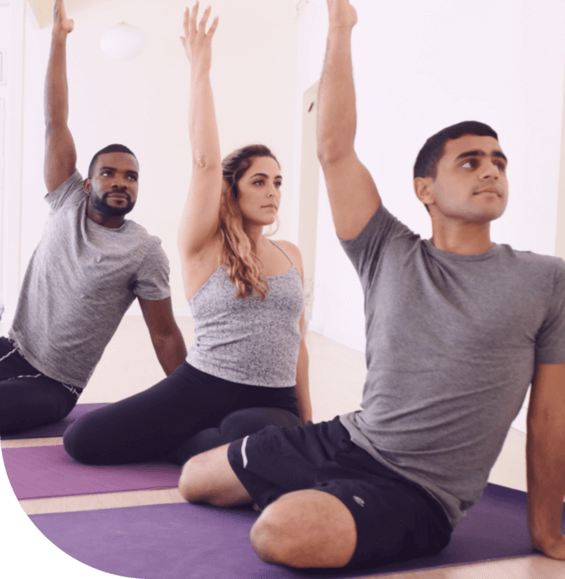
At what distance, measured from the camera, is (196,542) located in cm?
125

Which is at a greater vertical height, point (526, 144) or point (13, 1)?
point (13, 1)

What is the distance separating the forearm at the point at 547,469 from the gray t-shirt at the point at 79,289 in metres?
1.34

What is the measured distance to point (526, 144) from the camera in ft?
8.06

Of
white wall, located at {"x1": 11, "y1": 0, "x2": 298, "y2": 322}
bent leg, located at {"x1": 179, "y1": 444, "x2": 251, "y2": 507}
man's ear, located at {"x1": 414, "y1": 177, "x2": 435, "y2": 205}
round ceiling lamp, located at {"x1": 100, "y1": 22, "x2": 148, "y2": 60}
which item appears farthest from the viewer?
white wall, located at {"x1": 11, "y1": 0, "x2": 298, "y2": 322}

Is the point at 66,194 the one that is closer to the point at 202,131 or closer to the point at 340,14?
the point at 202,131

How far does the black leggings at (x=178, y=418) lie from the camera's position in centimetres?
166

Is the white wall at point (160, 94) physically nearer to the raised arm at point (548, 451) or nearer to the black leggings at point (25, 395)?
the black leggings at point (25, 395)

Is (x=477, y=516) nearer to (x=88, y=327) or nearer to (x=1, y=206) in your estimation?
(x=88, y=327)

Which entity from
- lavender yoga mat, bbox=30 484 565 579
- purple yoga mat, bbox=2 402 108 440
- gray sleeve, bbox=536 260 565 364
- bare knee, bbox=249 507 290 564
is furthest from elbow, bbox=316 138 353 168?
purple yoga mat, bbox=2 402 108 440

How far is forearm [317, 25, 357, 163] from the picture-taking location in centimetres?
116

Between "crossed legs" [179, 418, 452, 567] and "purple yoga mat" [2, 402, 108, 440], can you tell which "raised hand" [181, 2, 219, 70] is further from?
"purple yoga mat" [2, 402, 108, 440]

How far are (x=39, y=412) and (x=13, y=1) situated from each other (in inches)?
198

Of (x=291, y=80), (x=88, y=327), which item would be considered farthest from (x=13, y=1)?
(x=88, y=327)

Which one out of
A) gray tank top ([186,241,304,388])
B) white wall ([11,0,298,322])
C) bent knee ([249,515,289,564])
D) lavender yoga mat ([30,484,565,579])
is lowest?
lavender yoga mat ([30,484,565,579])
